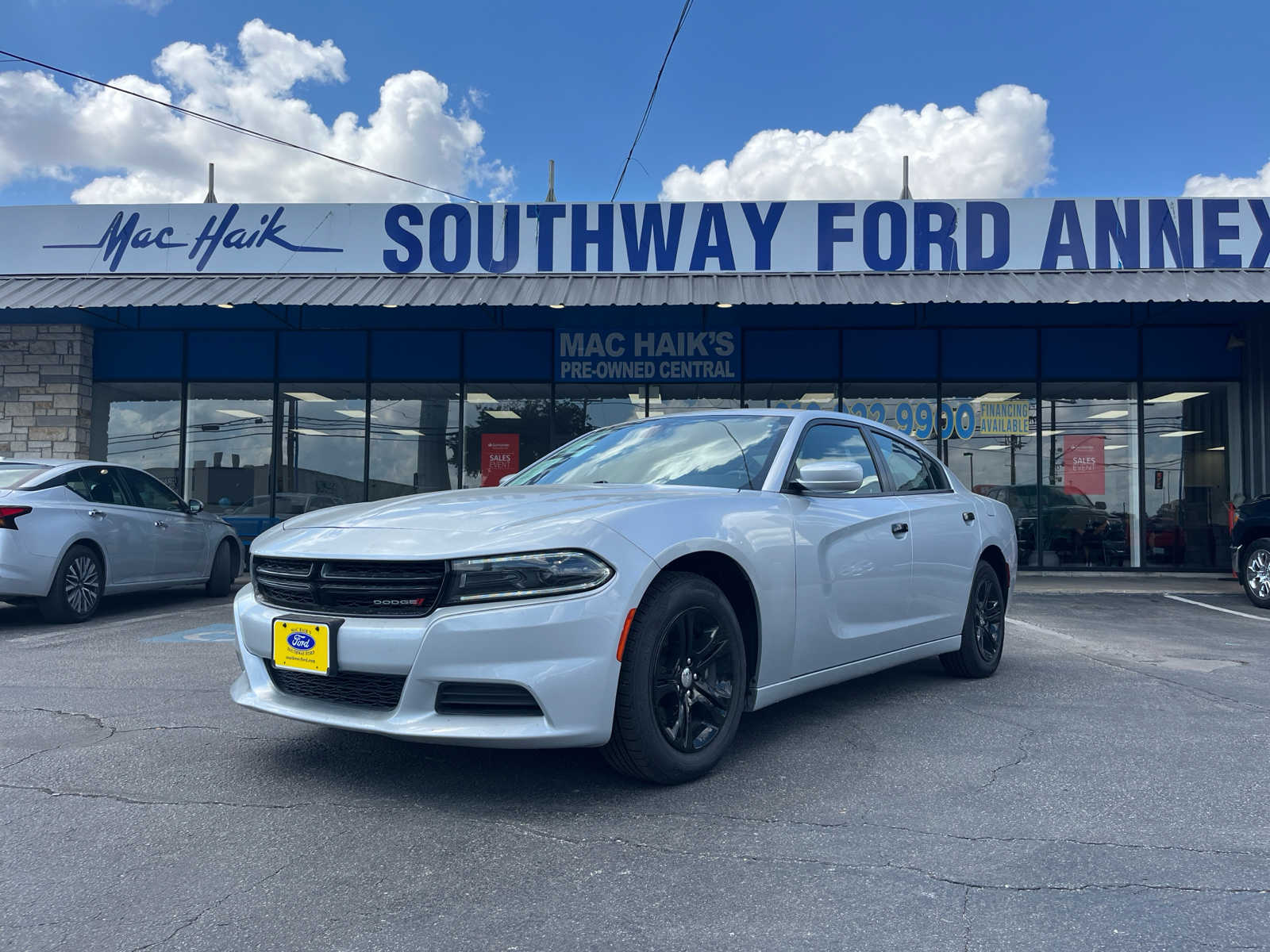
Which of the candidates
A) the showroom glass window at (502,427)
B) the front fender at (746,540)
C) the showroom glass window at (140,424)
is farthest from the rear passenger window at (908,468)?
the showroom glass window at (140,424)

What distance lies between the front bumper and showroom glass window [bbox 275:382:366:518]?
→ 11.9m

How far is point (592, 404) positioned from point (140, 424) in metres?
7.05

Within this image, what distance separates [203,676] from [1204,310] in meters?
13.7

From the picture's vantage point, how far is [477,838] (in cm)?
297

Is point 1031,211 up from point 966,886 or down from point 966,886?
up

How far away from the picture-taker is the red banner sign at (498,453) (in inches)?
570

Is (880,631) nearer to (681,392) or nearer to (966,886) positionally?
(966,886)

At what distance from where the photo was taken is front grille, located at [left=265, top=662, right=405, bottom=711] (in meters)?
3.19

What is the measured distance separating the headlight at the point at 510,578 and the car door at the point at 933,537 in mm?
2373

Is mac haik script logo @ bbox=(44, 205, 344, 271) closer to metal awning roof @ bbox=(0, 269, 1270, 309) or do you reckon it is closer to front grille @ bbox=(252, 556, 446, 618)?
metal awning roof @ bbox=(0, 269, 1270, 309)

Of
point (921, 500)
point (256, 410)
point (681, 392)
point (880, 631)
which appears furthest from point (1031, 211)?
point (256, 410)

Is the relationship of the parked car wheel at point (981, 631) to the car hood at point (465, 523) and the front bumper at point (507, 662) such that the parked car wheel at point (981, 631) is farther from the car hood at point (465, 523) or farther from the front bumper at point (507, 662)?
A: the front bumper at point (507, 662)

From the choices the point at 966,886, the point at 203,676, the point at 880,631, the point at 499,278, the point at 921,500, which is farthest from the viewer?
the point at 499,278

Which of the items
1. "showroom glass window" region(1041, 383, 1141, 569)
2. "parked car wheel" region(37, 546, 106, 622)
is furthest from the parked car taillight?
"showroom glass window" region(1041, 383, 1141, 569)
